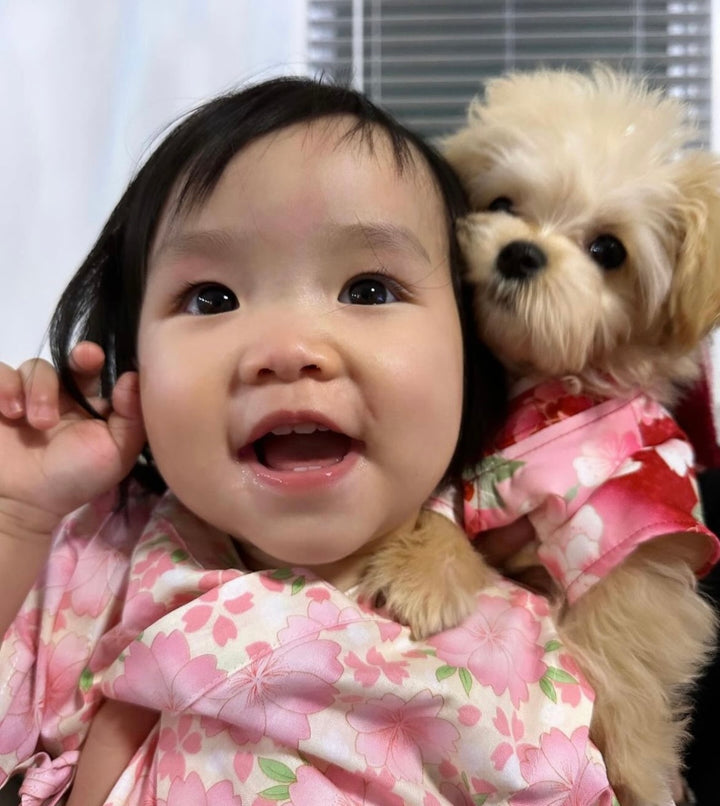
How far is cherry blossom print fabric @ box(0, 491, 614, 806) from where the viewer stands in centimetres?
83

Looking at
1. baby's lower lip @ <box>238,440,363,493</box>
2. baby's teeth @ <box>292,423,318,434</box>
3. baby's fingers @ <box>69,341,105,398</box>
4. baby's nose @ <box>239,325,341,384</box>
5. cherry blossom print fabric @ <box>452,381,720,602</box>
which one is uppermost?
baby's nose @ <box>239,325,341,384</box>

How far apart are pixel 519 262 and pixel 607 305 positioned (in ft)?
0.46

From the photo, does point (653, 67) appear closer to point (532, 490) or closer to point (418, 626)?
point (532, 490)

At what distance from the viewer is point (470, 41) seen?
2576 millimetres

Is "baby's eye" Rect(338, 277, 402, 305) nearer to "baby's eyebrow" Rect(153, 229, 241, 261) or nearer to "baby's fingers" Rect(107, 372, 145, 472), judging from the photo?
"baby's eyebrow" Rect(153, 229, 241, 261)

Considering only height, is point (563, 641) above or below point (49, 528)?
below

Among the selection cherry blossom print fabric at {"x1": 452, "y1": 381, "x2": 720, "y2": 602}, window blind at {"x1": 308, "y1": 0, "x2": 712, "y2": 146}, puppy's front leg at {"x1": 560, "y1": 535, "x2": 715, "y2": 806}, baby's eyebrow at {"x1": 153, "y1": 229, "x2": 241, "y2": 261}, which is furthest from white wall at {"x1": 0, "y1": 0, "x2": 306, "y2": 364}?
puppy's front leg at {"x1": 560, "y1": 535, "x2": 715, "y2": 806}

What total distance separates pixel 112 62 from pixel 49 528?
1.39 meters

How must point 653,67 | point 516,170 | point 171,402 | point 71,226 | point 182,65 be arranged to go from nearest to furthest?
1. point 171,402
2. point 516,170
3. point 71,226
4. point 182,65
5. point 653,67

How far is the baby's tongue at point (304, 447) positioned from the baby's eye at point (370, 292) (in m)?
0.15

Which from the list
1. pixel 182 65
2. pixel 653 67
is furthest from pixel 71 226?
pixel 653 67

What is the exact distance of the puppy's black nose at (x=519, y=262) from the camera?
3.32 ft

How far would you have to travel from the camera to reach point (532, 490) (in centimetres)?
99

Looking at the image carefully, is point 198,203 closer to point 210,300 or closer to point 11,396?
point 210,300
